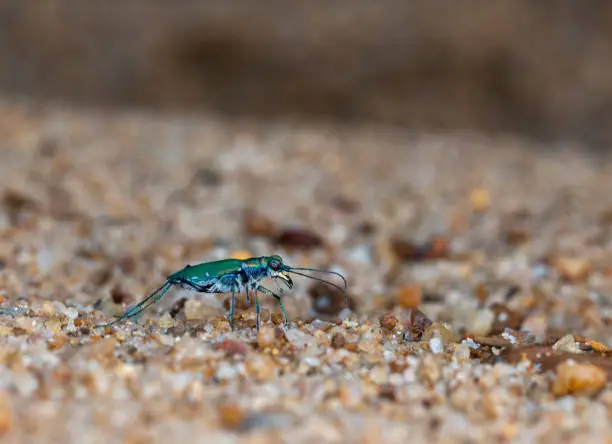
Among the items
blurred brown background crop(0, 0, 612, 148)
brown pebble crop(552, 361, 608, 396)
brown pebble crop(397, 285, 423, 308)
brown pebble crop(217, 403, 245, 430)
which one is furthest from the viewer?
blurred brown background crop(0, 0, 612, 148)

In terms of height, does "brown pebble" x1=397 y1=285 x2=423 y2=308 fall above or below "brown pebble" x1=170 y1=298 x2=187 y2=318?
above

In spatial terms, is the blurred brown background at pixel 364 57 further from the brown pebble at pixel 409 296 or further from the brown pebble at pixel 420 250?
the brown pebble at pixel 409 296

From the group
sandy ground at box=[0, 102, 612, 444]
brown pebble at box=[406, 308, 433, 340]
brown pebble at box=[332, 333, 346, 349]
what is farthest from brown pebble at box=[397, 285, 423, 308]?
brown pebble at box=[332, 333, 346, 349]

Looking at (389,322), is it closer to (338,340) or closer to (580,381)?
(338,340)

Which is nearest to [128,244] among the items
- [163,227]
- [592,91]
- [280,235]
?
[163,227]

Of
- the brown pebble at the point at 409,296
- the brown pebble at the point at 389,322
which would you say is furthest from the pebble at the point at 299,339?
the brown pebble at the point at 409,296

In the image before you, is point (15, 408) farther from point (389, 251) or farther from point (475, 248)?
point (475, 248)

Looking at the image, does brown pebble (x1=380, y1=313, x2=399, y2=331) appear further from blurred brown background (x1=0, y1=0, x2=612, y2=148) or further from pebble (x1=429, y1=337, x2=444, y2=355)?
blurred brown background (x1=0, y1=0, x2=612, y2=148)
